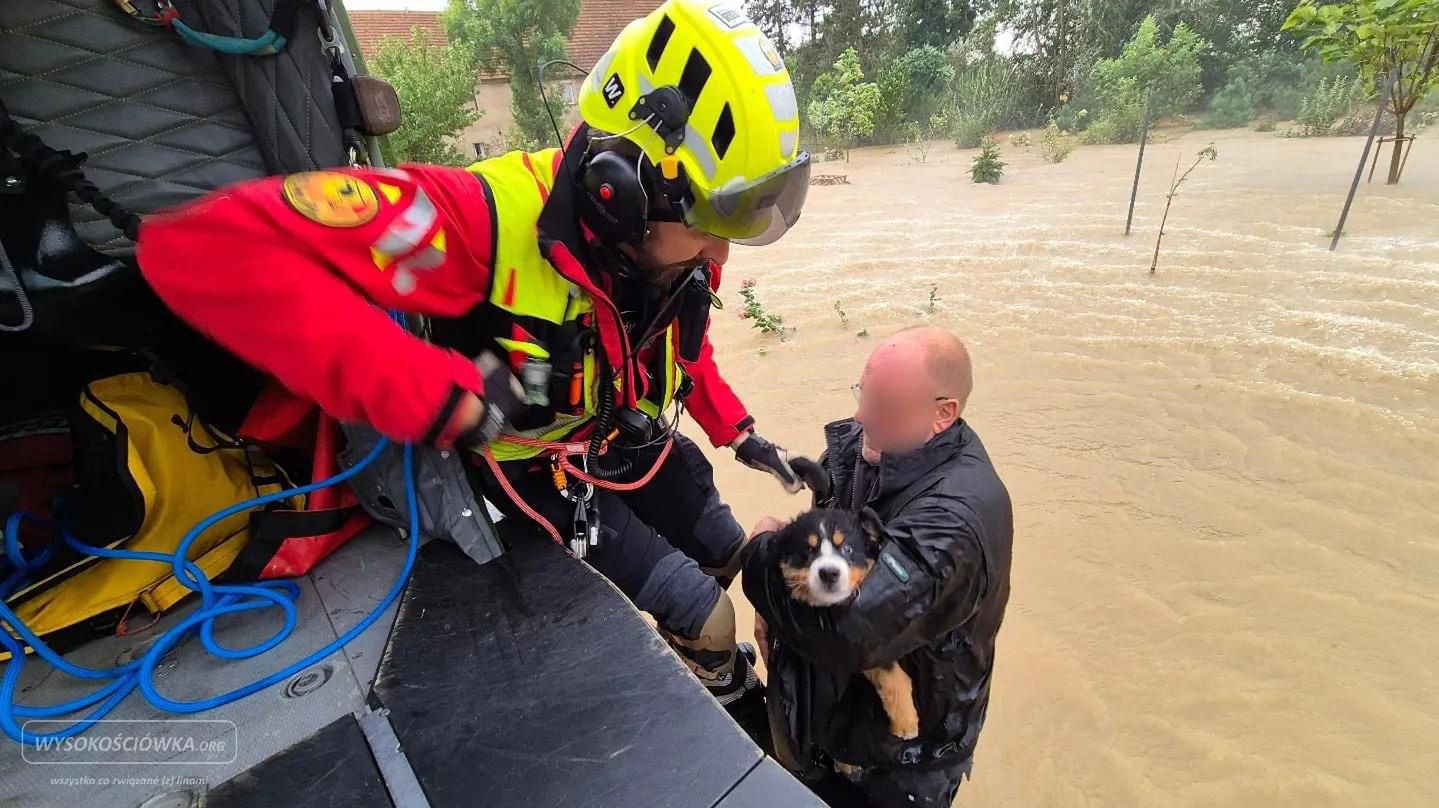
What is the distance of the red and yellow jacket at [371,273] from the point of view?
1.43 m

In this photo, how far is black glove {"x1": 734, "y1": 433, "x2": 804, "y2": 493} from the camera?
8.43 ft

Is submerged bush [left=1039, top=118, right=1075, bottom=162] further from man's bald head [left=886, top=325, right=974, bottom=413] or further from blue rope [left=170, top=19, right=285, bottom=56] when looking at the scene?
blue rope [left=170, top=19, right=285, bottom=56]

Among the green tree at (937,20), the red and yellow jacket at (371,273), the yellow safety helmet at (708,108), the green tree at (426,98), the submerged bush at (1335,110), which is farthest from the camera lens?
the green tree at (937,20)

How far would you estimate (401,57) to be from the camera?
16.2 metres

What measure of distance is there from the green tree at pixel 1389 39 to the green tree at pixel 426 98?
1487 cm

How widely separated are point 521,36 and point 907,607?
24.4 m

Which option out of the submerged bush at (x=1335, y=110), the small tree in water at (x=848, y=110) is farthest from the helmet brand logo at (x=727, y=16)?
the small tree in water at (x=848, y=110)

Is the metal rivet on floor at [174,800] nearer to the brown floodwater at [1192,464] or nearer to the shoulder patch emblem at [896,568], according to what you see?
the shoulder patch emblem at [896,568]

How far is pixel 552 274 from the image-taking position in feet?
5.84

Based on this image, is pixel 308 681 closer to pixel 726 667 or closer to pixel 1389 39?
pixel 726 667

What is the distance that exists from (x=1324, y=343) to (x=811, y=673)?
638 cm

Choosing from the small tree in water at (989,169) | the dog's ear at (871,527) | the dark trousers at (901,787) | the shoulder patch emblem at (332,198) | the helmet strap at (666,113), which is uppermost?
the helmet strap at (666,113)

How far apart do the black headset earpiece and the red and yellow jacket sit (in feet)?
0.26

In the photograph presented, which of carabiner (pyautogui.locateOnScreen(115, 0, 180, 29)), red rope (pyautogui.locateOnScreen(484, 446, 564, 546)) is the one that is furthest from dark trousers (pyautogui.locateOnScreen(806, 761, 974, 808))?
carabiner (pyautogui.locateOnScreen(115, 0, 180, 29))
